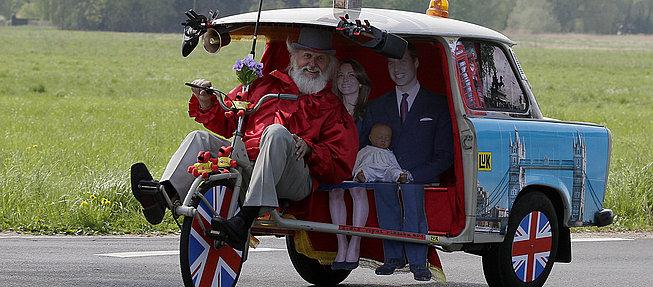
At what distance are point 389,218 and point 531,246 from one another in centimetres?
117

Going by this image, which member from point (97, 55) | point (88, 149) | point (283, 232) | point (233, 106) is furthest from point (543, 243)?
point (97, 55)

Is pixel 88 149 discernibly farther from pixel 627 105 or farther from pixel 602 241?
pixel 627 105

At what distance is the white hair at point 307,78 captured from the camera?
8.48 metres

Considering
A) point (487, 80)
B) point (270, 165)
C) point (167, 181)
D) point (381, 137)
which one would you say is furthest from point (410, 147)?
point (167, 181)

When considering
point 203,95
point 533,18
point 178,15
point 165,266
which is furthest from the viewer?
point 533,18

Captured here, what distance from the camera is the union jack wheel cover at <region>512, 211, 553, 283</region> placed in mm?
8953

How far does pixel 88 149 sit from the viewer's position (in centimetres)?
2016

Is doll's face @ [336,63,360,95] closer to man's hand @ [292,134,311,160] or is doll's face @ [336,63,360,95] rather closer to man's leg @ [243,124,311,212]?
man's hand @ [292,134,311,160]

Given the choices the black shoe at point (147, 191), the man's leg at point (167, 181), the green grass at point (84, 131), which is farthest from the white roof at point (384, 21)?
the green grass at point (84, 131)

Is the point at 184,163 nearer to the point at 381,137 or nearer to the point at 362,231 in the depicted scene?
the point at 362,231

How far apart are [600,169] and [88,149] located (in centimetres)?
1177

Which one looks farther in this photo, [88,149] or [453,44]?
[88,149]

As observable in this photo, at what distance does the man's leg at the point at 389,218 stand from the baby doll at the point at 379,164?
0.20 meters

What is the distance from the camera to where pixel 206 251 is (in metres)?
7.74
